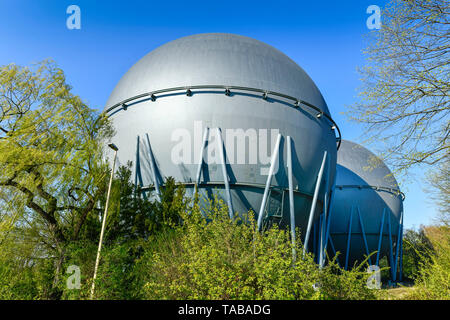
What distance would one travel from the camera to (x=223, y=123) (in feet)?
44.0

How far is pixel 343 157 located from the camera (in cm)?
2914

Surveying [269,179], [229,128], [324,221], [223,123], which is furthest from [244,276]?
[324,221]

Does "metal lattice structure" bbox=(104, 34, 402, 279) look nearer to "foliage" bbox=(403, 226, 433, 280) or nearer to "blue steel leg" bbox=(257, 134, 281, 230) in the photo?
"blue steel leg" bbox=(257, 134, 281, 230)

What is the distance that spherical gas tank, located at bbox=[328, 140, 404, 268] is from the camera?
2588 centimetres

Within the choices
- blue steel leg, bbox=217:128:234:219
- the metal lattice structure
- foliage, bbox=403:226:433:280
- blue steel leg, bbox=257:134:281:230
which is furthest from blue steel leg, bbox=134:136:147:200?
foliage, bbox=403:226:433:280

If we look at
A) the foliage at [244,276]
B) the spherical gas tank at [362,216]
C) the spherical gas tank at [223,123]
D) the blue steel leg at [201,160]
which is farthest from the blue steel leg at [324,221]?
the spherical gas tank at [362,216]

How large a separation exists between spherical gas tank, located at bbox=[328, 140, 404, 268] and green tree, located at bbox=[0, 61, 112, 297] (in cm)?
2000

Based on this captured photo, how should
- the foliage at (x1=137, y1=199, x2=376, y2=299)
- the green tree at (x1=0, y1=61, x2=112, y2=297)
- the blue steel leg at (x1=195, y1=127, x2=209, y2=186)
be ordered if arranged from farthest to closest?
the blue steel leg at (x1=195, y1=127, x2=209, y2=186), the green tree at (x1=0, y1=61, x2=112, y2=297), the foliage at (x1=137, y1=199, x2=376, y2=299)

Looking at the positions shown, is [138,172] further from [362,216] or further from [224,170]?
[362,216]

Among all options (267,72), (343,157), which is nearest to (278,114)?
(267,72)

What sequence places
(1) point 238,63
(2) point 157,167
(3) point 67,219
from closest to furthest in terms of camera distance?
(3) point 67,219, (2) point 157,167, (1) point 238,63
